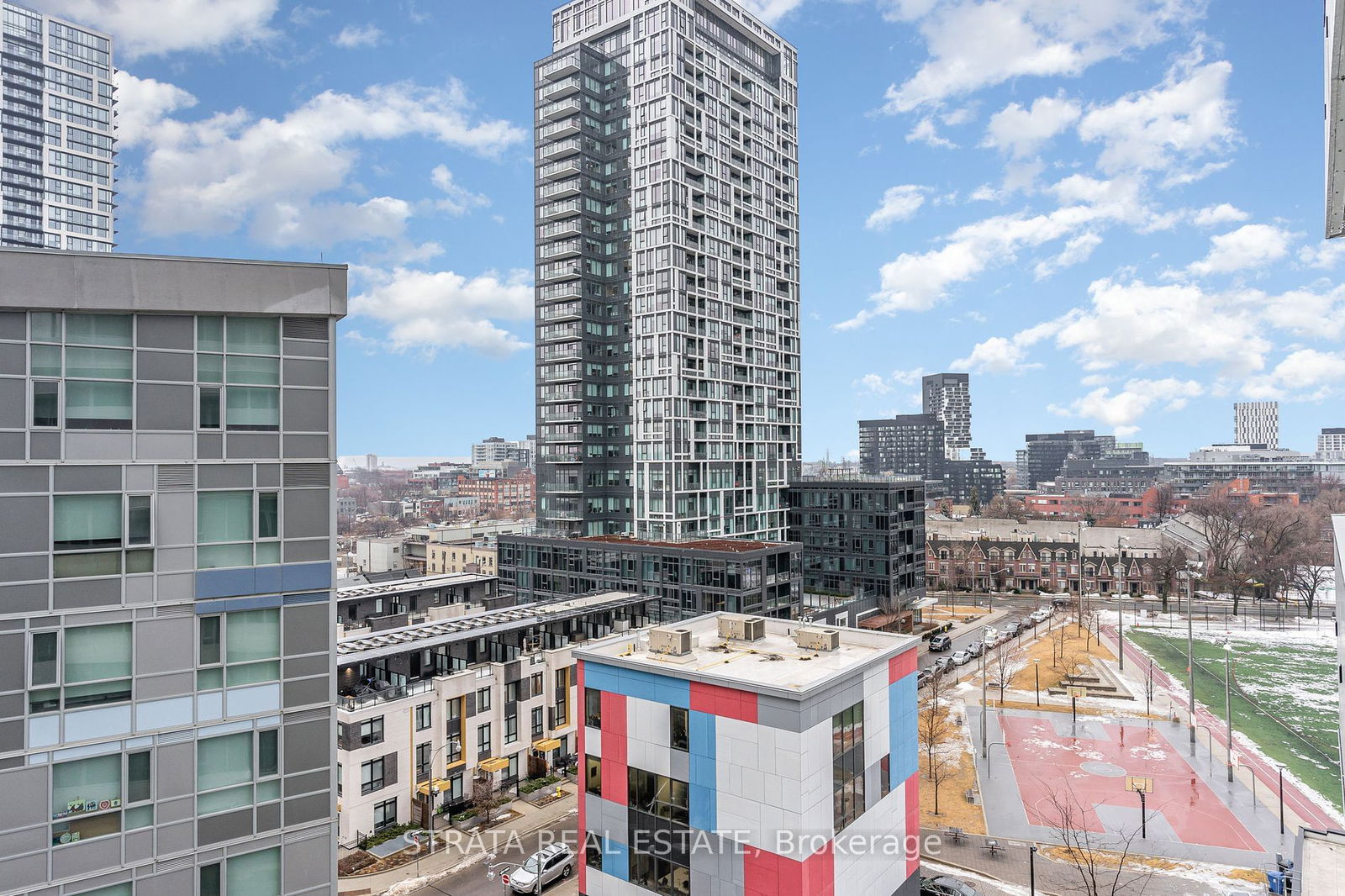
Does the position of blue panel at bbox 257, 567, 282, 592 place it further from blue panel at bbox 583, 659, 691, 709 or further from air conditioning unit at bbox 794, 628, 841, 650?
air conditioning unit at bbox 794, 628, 841, 650

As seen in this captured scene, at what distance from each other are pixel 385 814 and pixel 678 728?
22048mm

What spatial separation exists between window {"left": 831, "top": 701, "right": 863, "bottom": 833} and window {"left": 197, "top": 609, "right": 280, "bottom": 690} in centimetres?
1739

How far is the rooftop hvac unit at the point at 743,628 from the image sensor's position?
105 ft

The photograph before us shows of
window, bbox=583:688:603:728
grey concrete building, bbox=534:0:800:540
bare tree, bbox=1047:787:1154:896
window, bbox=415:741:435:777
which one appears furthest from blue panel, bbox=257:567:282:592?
grey concrete building, bbox=534:0:800:540

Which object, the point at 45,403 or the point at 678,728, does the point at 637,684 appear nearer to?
the point at 678,728

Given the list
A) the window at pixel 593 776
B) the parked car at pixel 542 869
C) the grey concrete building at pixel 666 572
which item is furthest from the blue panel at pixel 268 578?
the grey concrete building at pixel 666 572

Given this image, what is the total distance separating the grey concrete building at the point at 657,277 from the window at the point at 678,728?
58.1 metres

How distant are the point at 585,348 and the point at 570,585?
30.4 m

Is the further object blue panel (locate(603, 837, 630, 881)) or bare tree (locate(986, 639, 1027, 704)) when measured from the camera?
bare tree (locate(986, 639, 1027, 704))

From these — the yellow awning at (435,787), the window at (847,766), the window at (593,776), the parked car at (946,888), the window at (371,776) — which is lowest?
the parked car at (946,888)

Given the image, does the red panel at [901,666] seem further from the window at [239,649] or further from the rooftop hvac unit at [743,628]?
the window at [239,649]

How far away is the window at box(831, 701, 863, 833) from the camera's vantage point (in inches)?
973

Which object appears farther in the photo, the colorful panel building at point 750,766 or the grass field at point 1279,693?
the grass field at point 1279,693

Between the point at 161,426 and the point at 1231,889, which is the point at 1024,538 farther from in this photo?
the point at 161,426
